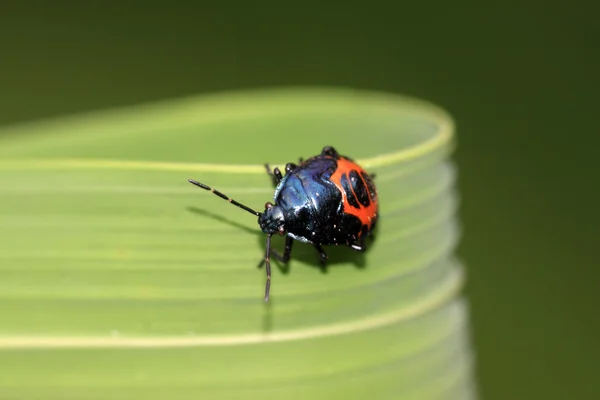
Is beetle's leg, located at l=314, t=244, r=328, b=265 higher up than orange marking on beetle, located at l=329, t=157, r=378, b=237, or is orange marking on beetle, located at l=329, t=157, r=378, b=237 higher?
orange marking on beetle, located at l=329, t=157, r=378, b=237

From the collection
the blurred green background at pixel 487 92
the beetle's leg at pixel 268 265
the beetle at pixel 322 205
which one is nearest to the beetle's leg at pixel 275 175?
the beetle at pixel 322 205

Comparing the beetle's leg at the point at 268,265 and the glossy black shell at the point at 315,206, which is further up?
the glossy black shell at the point at 315,206

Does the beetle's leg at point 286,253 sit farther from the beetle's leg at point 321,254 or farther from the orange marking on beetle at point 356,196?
the orange marking on beetle at point 356,196

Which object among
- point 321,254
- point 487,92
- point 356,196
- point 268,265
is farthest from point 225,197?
point 487,92

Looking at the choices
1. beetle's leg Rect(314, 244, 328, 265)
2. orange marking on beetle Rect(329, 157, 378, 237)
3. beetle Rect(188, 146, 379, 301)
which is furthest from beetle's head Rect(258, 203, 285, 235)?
orange marking on beetle Rect(329, 157, 378, 237)

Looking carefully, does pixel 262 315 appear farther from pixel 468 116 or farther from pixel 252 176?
pixel 468 116

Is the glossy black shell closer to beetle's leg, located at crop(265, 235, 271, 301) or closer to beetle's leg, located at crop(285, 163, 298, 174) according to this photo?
beetle's leg, located at crop(285, 163, 298, 174)

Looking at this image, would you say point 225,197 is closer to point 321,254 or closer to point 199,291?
point 199,291
